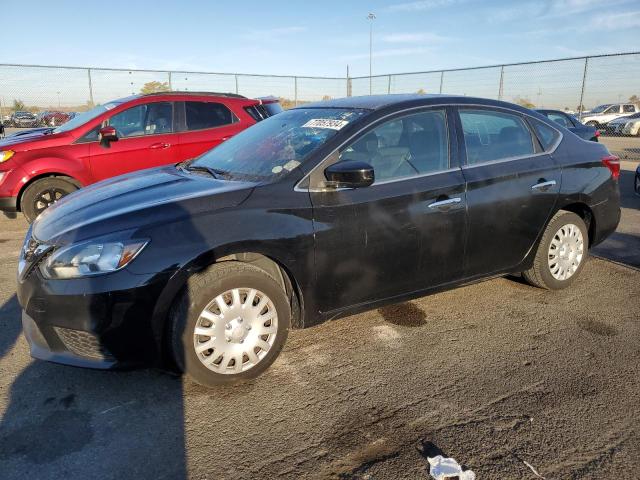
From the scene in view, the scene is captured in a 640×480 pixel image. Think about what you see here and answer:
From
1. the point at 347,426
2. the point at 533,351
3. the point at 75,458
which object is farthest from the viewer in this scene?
the point at 533,351

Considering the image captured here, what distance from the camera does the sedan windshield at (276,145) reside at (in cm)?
319

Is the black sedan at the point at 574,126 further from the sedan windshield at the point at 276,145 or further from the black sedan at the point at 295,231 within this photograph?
the sedan windshield at the point at 276,145

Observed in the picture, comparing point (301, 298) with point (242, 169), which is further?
point (242, 169)

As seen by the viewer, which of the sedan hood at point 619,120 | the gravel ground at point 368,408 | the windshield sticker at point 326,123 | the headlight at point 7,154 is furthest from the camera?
the sedan hood at point 619,120

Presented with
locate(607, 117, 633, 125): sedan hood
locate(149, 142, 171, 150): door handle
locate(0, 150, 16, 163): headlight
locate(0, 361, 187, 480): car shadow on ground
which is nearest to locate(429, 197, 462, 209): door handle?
locate(0, 361, 187, 480): car shadow on ground

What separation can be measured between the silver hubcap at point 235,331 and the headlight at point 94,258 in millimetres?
499

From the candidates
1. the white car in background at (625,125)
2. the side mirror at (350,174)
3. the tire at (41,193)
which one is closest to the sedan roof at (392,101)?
the side mirror at (350,174)

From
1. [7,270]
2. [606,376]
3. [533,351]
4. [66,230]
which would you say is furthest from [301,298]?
[7,270]

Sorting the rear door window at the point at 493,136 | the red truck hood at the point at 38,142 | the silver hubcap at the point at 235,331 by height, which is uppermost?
the rear door window at the point at 493,136

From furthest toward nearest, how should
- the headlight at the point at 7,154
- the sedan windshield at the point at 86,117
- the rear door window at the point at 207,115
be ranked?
the rear door window at the point at 207,115 → the sedan windshield at the point at 86,117 → the headlight at the point at 7,154

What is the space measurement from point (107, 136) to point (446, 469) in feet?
19.3

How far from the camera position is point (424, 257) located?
3359mm

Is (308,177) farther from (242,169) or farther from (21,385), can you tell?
(21,385)

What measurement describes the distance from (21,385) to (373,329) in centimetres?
226
